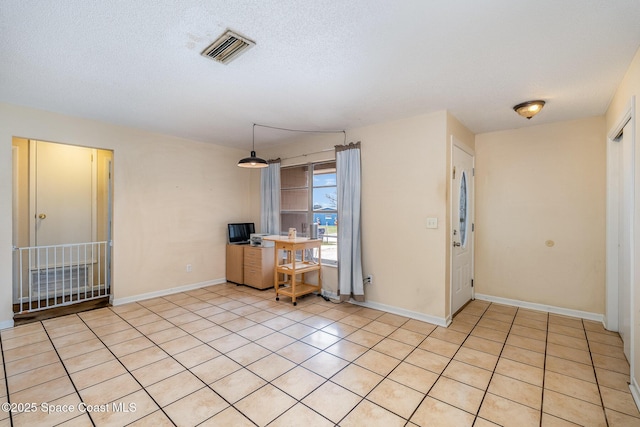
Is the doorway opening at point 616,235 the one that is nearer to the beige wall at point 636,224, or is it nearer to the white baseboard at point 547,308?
the white baseboard at point 547,308

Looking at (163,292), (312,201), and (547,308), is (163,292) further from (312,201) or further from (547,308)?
(547,308)

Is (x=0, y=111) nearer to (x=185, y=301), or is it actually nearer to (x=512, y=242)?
(x=185, y=301)

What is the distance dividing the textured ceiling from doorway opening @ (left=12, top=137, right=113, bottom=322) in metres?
1.39

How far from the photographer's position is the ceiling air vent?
195 cm

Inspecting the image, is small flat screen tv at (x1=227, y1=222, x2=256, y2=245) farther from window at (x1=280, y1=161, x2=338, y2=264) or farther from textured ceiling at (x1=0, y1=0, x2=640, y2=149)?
textured ceiling at (x1=0, y1=0, x2=640, y2=149)

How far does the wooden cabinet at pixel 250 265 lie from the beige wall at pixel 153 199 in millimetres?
259

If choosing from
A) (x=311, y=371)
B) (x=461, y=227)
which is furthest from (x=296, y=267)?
(x=461, y=227)

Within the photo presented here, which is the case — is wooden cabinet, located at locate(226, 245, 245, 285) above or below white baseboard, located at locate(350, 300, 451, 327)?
above

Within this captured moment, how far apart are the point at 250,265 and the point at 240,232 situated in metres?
0.80

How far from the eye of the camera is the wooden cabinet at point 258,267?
15.8ft

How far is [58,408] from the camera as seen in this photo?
6.39 ft

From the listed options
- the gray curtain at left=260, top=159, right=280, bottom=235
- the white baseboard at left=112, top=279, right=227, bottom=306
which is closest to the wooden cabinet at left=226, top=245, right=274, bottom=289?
the white baseboard at left=112, top=279, right=227, bottom=306

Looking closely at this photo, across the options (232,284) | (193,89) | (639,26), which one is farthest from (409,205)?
(232,284)

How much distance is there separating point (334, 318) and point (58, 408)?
256cm
